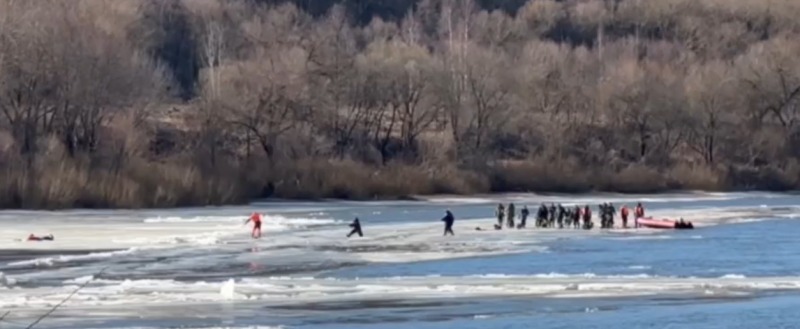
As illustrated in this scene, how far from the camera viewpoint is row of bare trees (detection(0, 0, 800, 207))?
71250 millimetres

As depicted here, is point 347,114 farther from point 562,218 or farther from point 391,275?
point 391,275

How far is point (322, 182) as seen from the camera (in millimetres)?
75688

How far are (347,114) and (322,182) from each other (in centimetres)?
1529

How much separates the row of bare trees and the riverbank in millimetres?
112

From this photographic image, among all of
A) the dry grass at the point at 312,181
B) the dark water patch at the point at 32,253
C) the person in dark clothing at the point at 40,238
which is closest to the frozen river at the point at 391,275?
the dark water patch at the point at 32,253

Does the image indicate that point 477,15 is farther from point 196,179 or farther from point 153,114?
point 196,179

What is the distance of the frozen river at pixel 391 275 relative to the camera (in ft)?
85.1

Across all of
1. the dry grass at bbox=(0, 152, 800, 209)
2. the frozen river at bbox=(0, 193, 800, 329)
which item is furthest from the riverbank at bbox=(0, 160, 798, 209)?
the frozen river at bbox=(0, 193, 800, 329)

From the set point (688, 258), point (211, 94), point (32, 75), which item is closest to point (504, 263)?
point (688, 258)

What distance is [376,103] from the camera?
300ft

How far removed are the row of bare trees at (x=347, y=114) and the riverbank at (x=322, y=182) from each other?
112mm

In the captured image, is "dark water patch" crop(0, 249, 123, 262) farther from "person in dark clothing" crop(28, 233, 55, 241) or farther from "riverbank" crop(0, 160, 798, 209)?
"riverbank" crop(0, 160, 798, 209)

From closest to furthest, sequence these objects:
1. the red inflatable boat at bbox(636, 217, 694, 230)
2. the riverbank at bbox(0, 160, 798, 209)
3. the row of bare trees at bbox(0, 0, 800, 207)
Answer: the red inflatable boat at bbox(636, 217, 694, 230) < the riverbank at bbox(0, 160, 798, 209) < the row of bare trees at bbox(0, 0, 800, 207)

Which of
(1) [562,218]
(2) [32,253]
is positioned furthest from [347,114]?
(2) [32,253]
